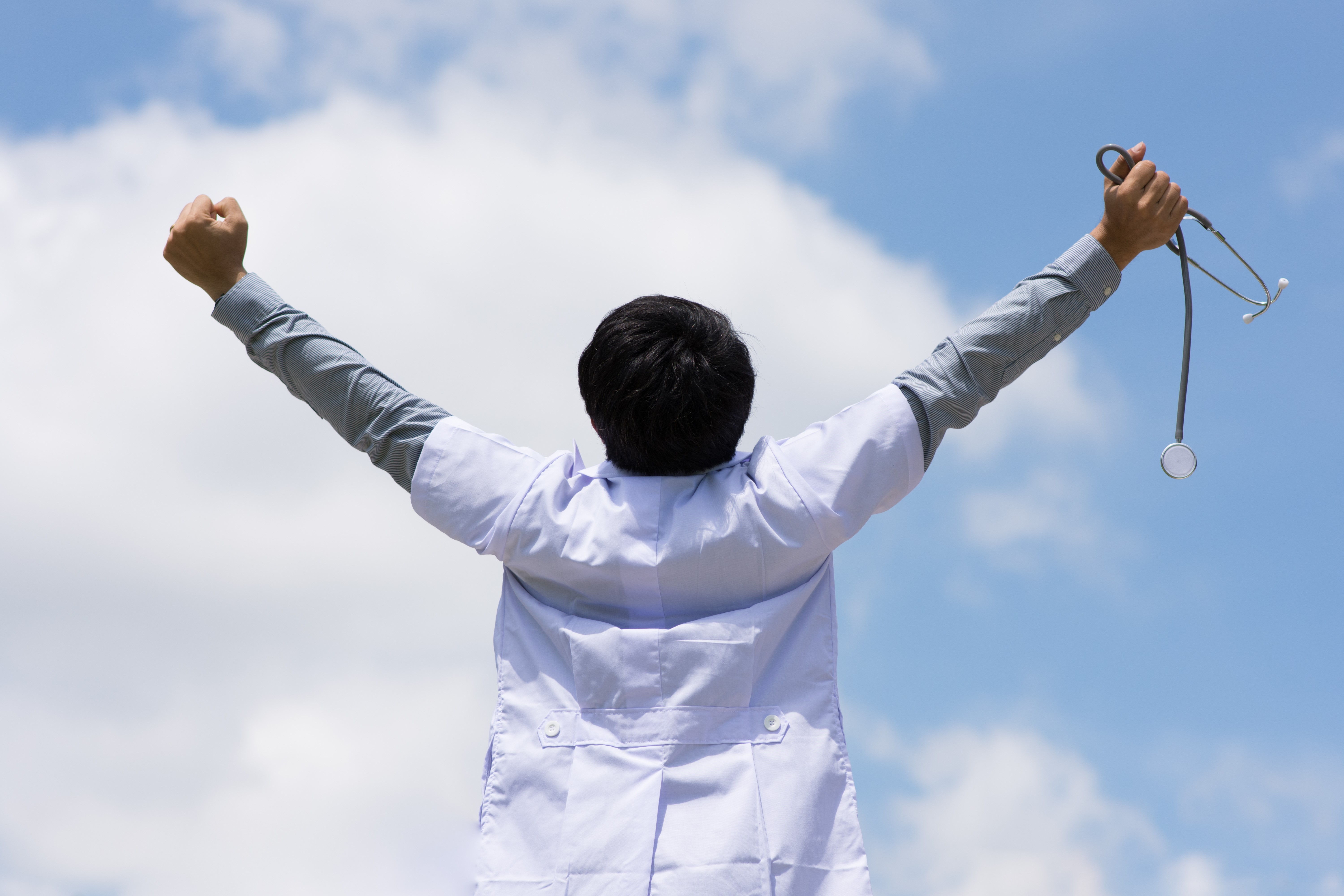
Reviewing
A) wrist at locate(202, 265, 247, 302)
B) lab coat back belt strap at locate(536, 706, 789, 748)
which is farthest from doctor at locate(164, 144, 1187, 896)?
wrist at locate(202, 265, 247, 302)

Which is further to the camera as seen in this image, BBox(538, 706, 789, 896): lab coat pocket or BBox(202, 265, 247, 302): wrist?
BBox(202, 265, 247, 302): wrist

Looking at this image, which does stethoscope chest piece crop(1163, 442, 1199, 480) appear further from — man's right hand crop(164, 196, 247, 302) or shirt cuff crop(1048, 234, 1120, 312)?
man's right hand crop(164, 196, 247, 302)

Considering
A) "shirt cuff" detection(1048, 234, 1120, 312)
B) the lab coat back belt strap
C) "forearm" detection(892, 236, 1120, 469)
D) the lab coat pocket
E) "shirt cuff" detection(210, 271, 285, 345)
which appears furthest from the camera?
"shirt cuff" detection(210, 271, 285, 345)

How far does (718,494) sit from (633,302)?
1.92 feet

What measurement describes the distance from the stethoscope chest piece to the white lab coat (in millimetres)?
882

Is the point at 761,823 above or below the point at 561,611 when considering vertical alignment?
below

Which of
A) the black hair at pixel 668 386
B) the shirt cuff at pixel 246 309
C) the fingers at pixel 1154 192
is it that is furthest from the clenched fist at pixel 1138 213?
the shirt cuff at pixel 246 309

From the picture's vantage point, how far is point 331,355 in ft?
11.3

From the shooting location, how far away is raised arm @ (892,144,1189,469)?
3.26 meters

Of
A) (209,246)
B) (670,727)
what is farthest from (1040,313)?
(209,246)

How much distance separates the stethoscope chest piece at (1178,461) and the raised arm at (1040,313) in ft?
1.79

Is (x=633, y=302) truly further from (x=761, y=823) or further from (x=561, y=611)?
(x=761, y=823)

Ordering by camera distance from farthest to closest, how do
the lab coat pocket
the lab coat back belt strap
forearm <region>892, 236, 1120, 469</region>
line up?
forearm <region>892, 236, 1120, 469</region>
the lab coat back belt strap
the lab coat pocket

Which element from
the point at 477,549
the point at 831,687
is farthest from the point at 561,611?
the point at 831,687
